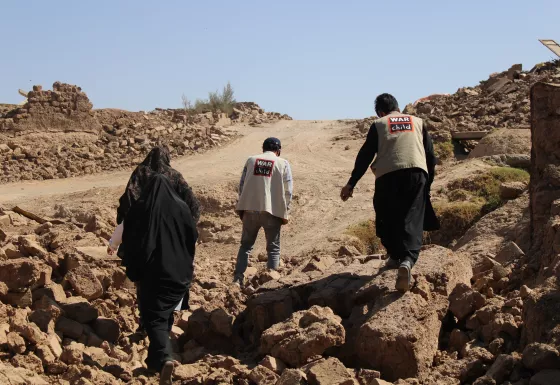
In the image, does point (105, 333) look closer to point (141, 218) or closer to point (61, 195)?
point (141, 218)

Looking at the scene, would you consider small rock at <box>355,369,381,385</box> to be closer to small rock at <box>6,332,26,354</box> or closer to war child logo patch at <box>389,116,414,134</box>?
war child logo patch at <box>389,116,414,134</box>

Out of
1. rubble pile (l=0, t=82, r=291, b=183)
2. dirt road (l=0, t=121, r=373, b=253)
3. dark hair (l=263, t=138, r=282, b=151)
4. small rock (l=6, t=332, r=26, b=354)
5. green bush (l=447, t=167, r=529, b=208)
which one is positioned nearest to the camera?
small rock (l=6, t=332, r=26, b=354)

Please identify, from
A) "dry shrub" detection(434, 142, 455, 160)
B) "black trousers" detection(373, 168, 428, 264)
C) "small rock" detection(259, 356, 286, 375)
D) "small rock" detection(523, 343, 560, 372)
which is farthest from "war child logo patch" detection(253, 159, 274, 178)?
"dry shrub" detection(434, 142, 455, 160)

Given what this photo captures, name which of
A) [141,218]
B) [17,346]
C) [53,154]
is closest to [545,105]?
[141,218]

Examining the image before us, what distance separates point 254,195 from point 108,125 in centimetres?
1493

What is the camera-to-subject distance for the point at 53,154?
19.7 meters

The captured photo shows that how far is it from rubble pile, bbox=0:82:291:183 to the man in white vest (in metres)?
11.7

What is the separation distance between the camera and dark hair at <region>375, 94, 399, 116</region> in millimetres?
6316

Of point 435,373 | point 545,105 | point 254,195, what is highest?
point 545,105

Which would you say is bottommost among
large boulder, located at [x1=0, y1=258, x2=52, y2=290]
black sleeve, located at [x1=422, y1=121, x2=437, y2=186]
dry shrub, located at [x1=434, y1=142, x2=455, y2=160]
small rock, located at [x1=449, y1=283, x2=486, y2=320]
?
small rock, located at [x1=449, y1=283, x2=486, y2=320]

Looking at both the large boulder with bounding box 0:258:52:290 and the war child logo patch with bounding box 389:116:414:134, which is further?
the large boulder with bounding box 0:258:52:290

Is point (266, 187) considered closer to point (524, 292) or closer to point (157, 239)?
point (157, 239)

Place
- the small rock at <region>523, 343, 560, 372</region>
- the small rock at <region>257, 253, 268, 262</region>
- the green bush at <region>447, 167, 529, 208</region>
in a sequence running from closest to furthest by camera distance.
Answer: the small rock at <region>523, 343, 560, 372</region> < the small rock at <region>257, 253, 268, 262</region> < the green bush at <region>447, 167, 529, 208</region>

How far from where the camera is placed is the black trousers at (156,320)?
5.54 metres
